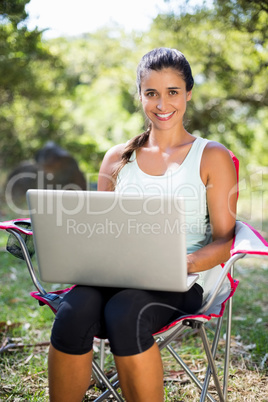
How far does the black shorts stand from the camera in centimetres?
154

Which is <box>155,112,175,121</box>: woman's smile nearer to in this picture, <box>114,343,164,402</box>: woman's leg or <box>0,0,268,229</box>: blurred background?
<box>0,0,268,229</box>: blurred background

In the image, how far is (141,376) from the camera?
151cm

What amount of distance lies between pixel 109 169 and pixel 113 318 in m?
0.88

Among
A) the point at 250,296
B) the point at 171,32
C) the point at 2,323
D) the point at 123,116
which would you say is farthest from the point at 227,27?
the point at 123,116

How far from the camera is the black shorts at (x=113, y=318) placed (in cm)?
154

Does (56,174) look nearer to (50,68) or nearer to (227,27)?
(50,68)

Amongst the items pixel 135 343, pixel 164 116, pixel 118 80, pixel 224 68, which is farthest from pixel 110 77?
pixel 135 343

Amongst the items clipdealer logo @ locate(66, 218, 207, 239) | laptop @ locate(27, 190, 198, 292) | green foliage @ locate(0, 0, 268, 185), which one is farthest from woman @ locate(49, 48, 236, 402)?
green foliage @ locate(0, 0, 268, 185)

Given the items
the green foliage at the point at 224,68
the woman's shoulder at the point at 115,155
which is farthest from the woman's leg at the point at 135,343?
the green foliage at the point at 224,68

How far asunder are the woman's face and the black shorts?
796 millimetres

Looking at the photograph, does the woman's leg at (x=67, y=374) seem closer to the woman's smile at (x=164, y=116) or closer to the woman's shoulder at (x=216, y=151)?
the woman's shoulder at (x=216, y=151)

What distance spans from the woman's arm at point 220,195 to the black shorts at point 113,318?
33cm

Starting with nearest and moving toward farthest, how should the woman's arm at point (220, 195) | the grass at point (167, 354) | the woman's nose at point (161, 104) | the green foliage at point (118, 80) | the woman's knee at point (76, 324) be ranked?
the woman's knee at point (76, 324), the woman's arm at point (220, 195), the woman's nose at point (161, 104), the grass at point (167, 354), the green foliage at point (118, 80)

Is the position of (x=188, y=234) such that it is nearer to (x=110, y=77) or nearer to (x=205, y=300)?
(x=205, y=300)
